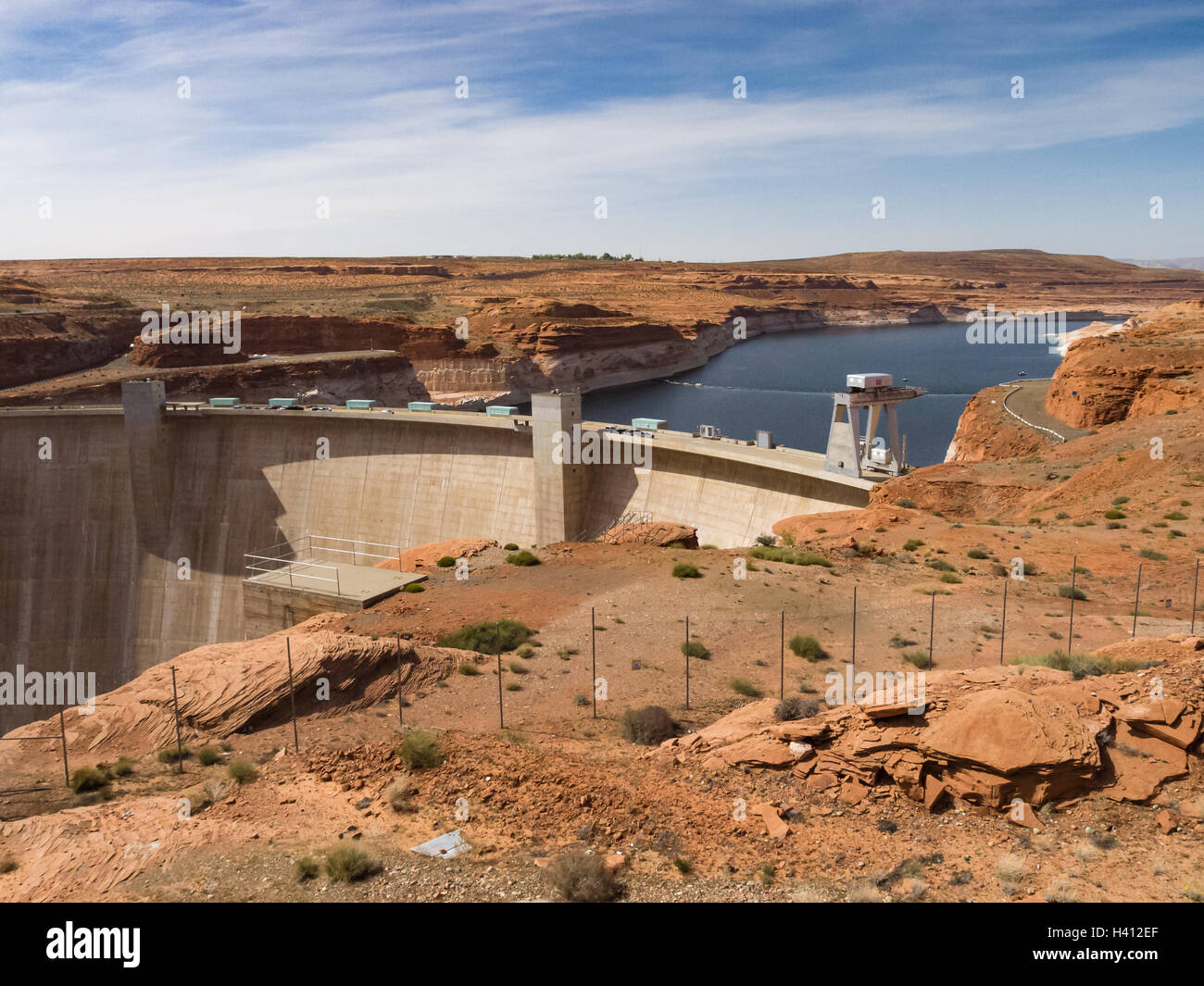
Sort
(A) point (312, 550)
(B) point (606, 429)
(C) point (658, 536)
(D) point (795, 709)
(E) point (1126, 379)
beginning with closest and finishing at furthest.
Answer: (D) point (795, 709) → (C) point (658, 536) → (B) point (606, 429) → (E) point (1126, 379) → (A) point (312, 550)

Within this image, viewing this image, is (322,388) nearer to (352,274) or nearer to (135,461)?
(135,461)

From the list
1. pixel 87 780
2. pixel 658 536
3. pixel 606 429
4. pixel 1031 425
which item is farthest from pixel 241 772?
pixel 1031 425

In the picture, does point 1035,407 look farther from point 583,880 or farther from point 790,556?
point 583,880

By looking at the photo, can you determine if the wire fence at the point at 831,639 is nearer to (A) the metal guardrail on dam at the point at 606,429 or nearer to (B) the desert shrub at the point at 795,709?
(B) the desert shrub at the point at 795,709

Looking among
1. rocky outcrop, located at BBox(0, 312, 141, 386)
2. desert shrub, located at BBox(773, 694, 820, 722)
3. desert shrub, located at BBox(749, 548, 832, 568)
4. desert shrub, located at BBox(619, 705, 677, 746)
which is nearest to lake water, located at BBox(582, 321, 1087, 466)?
desert shrub, located at BBox(749, 548, 832, 568)

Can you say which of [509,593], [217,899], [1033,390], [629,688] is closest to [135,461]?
[509,593]

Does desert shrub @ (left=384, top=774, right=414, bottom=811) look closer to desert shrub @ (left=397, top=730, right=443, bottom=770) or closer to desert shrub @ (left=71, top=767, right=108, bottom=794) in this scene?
desert shrub @ (left=397, top=730, right=443, bottom=770)
